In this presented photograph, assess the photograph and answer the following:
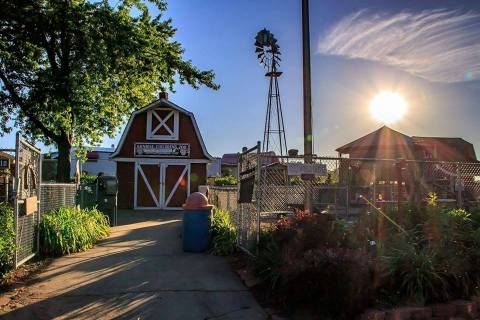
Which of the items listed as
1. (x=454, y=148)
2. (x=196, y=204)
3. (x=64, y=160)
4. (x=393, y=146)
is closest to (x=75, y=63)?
(x=64, y=160)

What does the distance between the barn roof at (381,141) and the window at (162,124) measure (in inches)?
526

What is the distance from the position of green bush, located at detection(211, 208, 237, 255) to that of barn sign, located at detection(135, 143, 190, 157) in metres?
13.9

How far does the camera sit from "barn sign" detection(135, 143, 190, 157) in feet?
79.5

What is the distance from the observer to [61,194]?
11656mm

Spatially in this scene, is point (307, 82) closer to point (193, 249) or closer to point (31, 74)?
point (193, 249)

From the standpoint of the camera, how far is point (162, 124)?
24484 mm

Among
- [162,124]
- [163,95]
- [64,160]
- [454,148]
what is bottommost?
[64,160]

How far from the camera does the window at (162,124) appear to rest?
24.3 metres

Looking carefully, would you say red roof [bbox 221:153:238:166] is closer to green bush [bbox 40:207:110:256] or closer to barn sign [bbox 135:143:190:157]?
barn sign [bbox 135:143:190:157]

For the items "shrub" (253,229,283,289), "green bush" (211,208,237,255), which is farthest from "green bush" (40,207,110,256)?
"shrub" (253,229,283,289)

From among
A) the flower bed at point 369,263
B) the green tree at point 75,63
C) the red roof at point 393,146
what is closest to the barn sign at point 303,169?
the flower bed at point 369,263

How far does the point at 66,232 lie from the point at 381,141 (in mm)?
24578

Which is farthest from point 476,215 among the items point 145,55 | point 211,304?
point 145,55

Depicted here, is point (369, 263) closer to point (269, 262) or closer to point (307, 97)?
point (269, 262)
